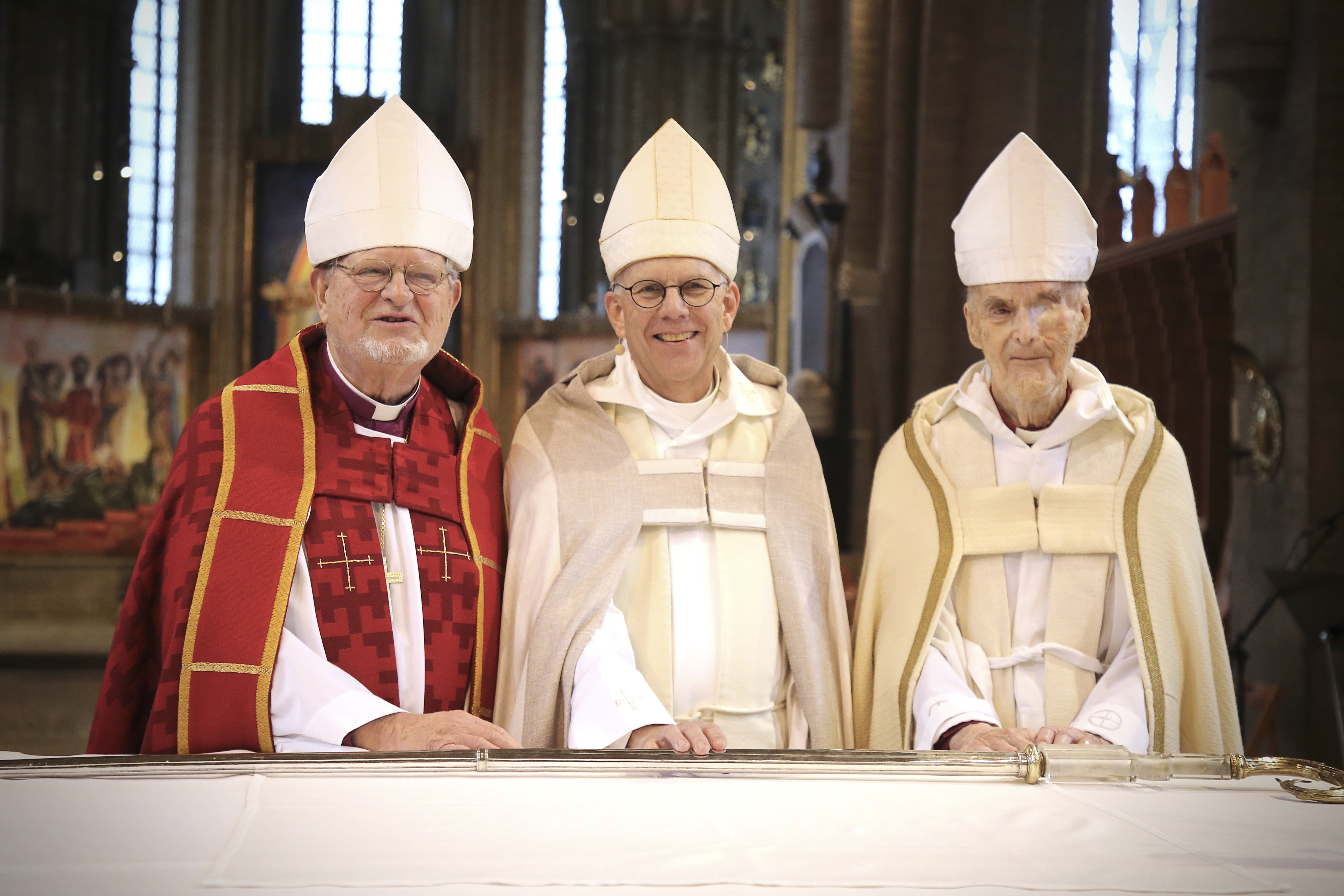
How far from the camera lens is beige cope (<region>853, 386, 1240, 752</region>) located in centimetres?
297

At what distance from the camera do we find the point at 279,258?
18.4m

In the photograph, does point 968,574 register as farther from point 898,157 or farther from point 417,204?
point 898,157

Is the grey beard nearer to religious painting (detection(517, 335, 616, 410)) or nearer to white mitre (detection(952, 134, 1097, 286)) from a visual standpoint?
white mitre (detection(952, 134, 1097, 286))

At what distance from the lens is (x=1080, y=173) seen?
7883mm

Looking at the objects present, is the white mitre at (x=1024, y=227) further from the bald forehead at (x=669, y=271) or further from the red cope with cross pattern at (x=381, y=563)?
the red cope with cross pattern at (x=381, y=563)

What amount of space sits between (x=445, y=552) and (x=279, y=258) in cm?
1641

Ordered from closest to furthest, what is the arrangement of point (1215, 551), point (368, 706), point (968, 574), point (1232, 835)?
point (1232, 835) → point (368, 706) → point (968, 574) → point (1215, 551)

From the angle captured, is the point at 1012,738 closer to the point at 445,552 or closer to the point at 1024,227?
the point at 1024,227

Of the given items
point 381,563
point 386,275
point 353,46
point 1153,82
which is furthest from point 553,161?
point 381,563

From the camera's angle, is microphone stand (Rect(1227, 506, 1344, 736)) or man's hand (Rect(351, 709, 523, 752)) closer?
man's hand (Rect(351, 709, 523, 752))

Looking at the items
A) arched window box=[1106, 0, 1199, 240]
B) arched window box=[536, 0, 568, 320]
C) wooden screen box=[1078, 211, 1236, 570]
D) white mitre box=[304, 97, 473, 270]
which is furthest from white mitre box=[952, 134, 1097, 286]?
arched window box=[536, 0, 568, 320]

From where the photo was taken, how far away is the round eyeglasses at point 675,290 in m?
3.16

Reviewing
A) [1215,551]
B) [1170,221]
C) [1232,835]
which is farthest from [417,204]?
[1215,551]

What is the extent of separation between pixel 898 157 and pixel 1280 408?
369 cm
